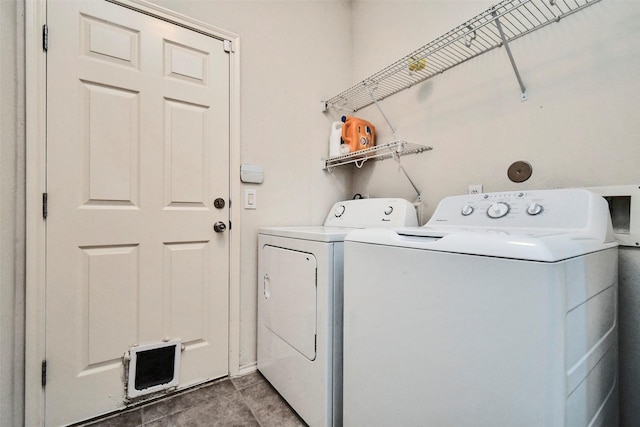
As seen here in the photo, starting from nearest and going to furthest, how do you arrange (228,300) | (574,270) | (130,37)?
(574,270)
(130,37)
(228,300)

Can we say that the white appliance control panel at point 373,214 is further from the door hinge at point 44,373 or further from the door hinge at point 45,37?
the door hinge at point 45,37

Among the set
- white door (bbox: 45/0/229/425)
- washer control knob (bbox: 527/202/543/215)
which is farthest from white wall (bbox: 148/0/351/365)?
washer control knob (bbox: 527/202/543/215)

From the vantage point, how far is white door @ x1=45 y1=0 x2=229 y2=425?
1.31 m

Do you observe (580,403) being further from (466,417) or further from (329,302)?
(329,302)

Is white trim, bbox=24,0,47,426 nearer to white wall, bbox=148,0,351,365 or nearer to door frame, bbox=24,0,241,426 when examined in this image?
door frame, bbox=24,0,241,426

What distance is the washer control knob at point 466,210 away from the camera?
127 cm

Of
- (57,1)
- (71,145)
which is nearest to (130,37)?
(57,1)

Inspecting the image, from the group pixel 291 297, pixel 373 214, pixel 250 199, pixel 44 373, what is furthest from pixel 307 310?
pixel 44 373

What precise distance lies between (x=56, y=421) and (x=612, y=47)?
298 centimetres

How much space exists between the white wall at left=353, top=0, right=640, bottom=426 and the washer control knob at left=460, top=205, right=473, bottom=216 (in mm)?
318

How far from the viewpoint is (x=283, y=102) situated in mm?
2004

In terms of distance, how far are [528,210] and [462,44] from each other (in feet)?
3.40

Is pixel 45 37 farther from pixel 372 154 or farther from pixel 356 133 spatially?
pixel 372 154

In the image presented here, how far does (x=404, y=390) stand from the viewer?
2.90 ft
